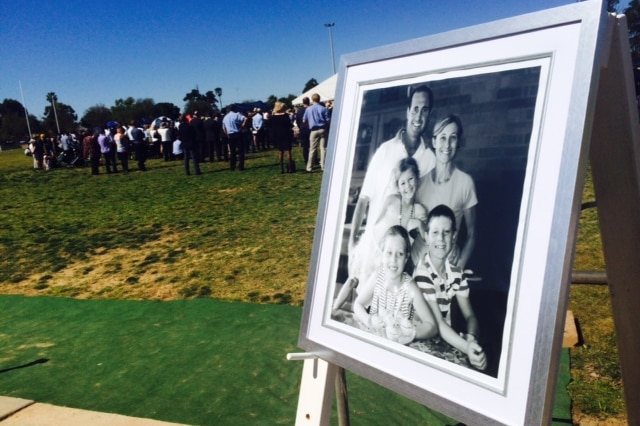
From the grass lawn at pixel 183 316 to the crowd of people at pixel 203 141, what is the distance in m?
2.72

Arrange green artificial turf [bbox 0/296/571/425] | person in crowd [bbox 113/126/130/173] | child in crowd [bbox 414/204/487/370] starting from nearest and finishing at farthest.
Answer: child in crowd [bbox 414/204/487/370], green artificial turf [bbox 0/296/571/425], person in crowd [bbox 113/126/130/173]

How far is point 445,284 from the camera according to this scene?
1.24 m

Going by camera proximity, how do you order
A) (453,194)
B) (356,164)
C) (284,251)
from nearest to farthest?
(453,194), (356,164), (284,251)

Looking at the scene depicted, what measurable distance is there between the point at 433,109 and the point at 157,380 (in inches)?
107

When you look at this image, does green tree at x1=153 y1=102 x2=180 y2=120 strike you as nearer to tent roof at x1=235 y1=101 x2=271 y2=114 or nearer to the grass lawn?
tent roof at x1=235 y1=101 x2=271 y2=114

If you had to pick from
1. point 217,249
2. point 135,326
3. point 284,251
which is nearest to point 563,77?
point 135,326

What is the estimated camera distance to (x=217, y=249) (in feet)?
20.6

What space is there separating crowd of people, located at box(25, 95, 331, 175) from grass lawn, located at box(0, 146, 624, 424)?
272cm

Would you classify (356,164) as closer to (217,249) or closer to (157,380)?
(157,380)

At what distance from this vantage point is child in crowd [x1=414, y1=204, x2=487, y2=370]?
117 centimetres

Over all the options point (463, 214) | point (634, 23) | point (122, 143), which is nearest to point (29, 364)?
point (463, 214)

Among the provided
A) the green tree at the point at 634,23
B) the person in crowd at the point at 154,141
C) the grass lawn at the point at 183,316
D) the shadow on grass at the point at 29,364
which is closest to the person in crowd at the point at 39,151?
the person in crowd at the point at 154,141

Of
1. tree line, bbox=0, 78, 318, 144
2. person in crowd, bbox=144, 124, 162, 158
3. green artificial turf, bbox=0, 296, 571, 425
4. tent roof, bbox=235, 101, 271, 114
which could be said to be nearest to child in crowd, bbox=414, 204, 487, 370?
green artificial turf, bbox=0, 296, 571, 425

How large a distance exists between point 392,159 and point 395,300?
0.41 m
